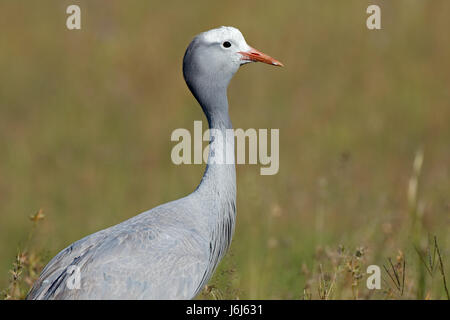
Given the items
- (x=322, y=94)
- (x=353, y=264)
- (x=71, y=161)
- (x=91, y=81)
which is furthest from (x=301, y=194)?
(x=353, y=264)

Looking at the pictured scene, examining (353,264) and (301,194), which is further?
(301,194)

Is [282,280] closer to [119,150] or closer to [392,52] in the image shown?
[119,150]

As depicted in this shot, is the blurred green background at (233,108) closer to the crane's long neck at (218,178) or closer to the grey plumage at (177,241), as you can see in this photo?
the crane's long neck at (218,178)

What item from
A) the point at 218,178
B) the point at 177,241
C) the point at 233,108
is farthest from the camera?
the point at 233,108

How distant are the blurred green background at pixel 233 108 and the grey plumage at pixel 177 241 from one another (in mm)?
3598

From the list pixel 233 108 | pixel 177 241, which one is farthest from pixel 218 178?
pixel 233 108

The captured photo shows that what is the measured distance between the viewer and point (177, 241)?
4.14 meters

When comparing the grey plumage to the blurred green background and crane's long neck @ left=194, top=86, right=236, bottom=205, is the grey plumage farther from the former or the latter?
the blurred green background

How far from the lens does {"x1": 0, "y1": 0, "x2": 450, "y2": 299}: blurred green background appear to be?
9.25 m

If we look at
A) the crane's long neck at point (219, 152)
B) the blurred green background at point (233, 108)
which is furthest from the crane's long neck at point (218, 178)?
the blurred green background at point (233, 108)

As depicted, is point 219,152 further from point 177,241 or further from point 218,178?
point 177,241

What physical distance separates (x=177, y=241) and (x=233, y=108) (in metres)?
6.77

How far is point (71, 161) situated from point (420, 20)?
235 inches

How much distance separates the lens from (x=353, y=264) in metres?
4.29
